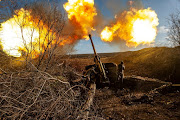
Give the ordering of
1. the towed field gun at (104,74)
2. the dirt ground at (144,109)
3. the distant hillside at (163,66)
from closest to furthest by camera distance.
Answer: the dirt ground at (144,109)
the towed field gun at (104,74)
the distant hillside at (163,66)

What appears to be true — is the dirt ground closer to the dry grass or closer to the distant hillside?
the dry grass

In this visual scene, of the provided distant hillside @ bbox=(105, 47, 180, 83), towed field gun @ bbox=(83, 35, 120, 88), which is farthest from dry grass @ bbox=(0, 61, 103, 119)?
distant hillside @ bbox=(105, 47, 180, 83)

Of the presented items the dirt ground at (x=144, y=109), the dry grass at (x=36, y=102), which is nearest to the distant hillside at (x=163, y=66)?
the dirt ground at (x=144, y=109)

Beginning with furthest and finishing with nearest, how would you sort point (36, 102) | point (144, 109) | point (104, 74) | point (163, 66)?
point (163, 66), point (104, 74), point (144, 109), point (36, 102)

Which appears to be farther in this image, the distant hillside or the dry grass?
the distant hillside

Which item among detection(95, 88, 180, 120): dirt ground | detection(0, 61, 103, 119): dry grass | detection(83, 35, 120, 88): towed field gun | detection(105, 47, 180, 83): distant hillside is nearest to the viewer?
detection(0, 61, 103, 119): dry grass

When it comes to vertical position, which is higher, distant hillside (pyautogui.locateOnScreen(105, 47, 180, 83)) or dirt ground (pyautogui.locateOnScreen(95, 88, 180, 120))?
distant hillside (pyautogui.locateOnScreen(105, 47, 180, 83))

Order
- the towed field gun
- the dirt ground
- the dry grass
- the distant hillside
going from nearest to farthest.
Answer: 1. the dry grass
2. the dirt ground
3. the towed field gun
4. the distant hillside

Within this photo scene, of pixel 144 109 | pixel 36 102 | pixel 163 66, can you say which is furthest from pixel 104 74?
pixel 163 66

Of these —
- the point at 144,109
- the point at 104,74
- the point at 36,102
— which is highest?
the point at 36,102

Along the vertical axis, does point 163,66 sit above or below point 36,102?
below

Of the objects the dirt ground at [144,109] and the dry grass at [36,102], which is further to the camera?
the dirt ground at [144,109]

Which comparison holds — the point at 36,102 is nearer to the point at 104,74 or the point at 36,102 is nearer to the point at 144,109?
the point at 144,109

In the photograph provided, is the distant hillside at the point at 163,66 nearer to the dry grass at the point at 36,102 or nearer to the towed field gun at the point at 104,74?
the towed field gun at the point at 104,74
